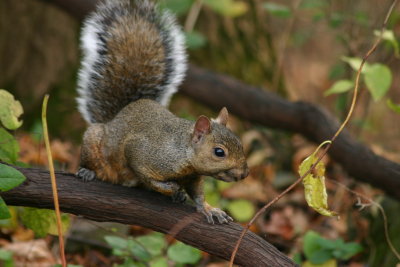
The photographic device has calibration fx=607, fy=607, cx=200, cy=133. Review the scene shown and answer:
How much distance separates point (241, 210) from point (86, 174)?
5.00 feet

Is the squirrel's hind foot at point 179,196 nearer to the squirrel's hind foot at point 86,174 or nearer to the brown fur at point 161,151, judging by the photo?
the brown fur at point 161,151

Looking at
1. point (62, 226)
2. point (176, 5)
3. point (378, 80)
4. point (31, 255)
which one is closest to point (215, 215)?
point (62, 226)

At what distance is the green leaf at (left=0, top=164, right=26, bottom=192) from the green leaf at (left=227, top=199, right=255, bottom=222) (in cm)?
202

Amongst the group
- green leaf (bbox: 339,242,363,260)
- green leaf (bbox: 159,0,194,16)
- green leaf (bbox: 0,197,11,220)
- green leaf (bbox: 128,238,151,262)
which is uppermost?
green leaf (bbox: 159,0,194,16)

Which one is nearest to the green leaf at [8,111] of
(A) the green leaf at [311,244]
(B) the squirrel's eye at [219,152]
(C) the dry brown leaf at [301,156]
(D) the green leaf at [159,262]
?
(B) the squirrel's eye at [219,152]

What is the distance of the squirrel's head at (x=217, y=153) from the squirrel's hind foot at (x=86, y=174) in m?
0.44

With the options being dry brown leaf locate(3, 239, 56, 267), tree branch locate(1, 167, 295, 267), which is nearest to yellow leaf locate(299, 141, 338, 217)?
tree branch locate(1, 167, 295, 267)

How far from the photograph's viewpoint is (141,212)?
2.25 m

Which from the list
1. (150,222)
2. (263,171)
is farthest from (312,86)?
(150,222)

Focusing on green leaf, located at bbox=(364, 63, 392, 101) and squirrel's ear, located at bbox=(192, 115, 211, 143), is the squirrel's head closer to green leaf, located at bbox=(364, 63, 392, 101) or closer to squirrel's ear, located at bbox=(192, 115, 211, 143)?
squirrel's ear, located at bbox=(192, 115, 211, 143)

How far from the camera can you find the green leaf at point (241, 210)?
12.3ft

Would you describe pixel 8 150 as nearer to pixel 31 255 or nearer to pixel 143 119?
pixel 143 119

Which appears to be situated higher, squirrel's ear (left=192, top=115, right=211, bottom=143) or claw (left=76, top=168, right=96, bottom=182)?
squirrel's ear (left=192, top=115, right=211, bottom=143)

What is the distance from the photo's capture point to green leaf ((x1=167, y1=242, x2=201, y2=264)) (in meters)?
2.75
